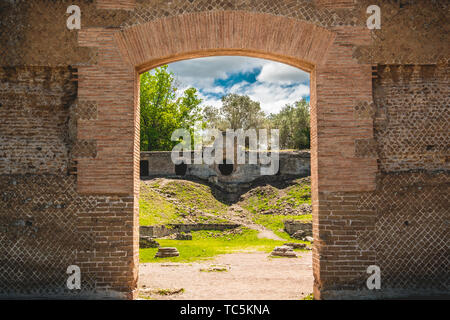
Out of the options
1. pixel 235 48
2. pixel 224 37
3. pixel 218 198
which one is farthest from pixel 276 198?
pixel 224 37

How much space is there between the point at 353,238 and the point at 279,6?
11.6ft

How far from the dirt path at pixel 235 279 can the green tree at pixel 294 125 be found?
29.1 m

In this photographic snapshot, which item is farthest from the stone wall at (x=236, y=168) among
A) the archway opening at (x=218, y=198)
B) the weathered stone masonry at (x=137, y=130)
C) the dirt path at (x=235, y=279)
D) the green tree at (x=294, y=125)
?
the weathered stone masonry at (x=137, y=130)

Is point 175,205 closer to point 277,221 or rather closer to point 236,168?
point 277,221

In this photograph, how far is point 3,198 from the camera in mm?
5535

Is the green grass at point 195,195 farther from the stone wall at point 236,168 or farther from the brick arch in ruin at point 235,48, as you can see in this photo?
the brick arch in ruin at point 235,48

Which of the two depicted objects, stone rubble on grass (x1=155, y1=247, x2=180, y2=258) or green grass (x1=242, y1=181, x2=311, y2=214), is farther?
green grass (x1=242, y1=181, x2=311, y2=214)

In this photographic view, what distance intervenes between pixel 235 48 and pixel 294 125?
36894 millimetres

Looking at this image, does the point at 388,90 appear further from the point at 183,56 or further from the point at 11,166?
the point at 11,166

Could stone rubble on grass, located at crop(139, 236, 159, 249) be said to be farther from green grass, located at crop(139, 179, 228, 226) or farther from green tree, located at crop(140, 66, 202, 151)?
green tree, located at crop(140, 66, 202, 151)

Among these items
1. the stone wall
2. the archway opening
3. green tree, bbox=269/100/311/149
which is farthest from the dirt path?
green tree, bbox=269/100/311/149

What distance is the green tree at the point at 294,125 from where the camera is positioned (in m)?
39.6

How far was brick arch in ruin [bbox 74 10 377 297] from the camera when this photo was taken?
544 cm

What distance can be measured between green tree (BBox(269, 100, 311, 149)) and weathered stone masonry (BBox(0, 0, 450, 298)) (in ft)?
109
